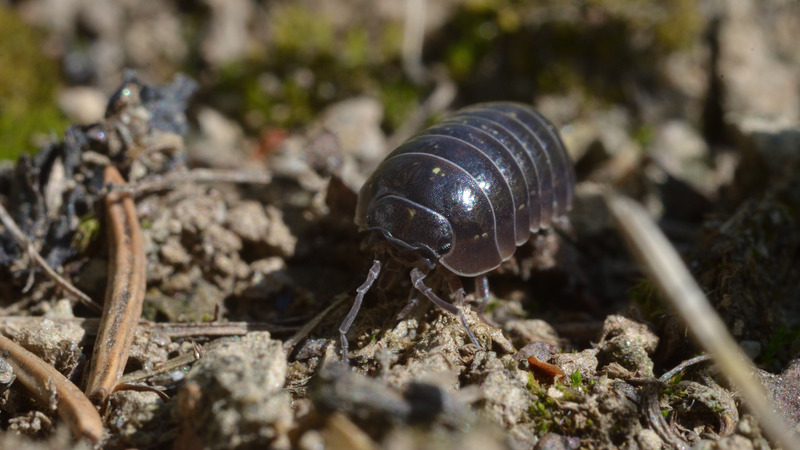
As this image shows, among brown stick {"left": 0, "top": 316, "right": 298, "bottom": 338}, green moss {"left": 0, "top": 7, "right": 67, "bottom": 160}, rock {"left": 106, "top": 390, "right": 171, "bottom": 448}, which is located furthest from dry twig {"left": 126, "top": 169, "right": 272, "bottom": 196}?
rock {"left": 106, "top": 390, "right": 171, "bottom": 448}

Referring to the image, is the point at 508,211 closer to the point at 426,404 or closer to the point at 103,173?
the point at 426,404

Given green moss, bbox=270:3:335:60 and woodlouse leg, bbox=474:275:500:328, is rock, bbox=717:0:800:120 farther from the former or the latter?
green moss, bbox=270:3:335:60

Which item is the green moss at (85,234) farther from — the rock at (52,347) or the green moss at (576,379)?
the green moss at (576,379)

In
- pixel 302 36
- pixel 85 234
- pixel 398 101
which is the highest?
pixel 302 36

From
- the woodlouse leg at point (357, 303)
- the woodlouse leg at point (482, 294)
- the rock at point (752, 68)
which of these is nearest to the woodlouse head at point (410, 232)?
the woodlouse leg at point (357, 303)

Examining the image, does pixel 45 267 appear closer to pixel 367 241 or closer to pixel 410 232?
pixel 367 241

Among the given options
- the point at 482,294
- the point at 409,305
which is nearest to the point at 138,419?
the point at 409,305

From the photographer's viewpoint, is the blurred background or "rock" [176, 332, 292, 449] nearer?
"rock" [176, 332, 292, 449]
